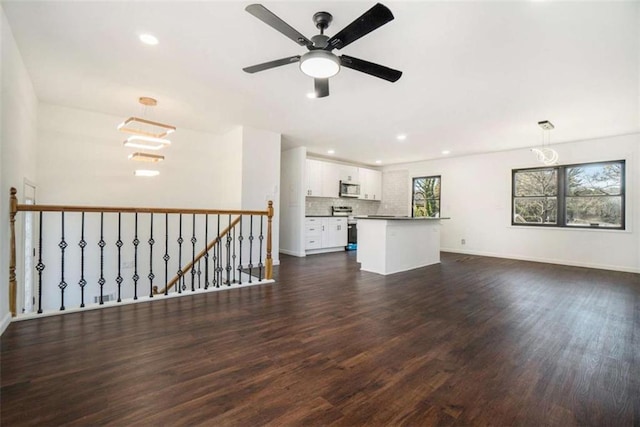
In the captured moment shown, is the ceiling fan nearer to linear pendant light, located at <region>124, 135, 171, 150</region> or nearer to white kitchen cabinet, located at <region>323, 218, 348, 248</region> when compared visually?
linear pendant light, located at <region>124, 135, 171, 150</region>

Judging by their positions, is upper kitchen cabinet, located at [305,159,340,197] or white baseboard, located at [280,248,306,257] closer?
white baseboard, located at [280,248,306,257]

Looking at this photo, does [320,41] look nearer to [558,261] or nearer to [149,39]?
[149,39]

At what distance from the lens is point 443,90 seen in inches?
145

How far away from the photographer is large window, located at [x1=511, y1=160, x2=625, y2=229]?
18.5 ft

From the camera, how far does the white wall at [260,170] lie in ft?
18.1

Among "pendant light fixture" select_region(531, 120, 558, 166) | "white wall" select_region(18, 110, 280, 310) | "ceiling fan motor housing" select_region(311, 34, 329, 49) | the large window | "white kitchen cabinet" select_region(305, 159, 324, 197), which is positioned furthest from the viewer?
"white kitchen cabinet" select_region(305, 159, 324, 197)

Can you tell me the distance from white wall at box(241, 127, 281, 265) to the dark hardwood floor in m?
2.33

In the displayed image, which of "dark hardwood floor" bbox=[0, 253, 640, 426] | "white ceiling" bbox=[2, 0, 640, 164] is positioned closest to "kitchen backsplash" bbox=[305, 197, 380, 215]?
"white ceiling" bbox=[2, 0, 640, 164]

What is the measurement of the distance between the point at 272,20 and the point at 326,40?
447 millimetres

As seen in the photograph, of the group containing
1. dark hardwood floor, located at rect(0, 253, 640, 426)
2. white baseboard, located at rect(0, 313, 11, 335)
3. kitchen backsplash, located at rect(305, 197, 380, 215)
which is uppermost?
kitchen backsplash, located at rect(305, 197, 380, 215)

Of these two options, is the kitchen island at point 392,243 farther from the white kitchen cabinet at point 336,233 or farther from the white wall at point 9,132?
the white wall at point 9,132

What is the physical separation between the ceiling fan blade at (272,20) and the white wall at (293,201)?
4.64 metres

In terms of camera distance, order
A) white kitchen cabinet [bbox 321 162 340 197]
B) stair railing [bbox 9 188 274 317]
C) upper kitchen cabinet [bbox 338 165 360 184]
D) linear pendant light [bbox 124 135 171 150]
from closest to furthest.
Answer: linear pendant light [bbox 124 135 171 150] → stair railing [bbox 9 188 274 317] → white kitchen cabinet [bbox 321 162 340 197] → upper kitchen cabinet [bbox 338 165 360 184]

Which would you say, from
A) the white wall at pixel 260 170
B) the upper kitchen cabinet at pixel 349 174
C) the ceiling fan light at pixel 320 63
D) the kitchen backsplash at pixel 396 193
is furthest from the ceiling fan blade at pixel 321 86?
the kitchen backsplash at pixel 396 193
